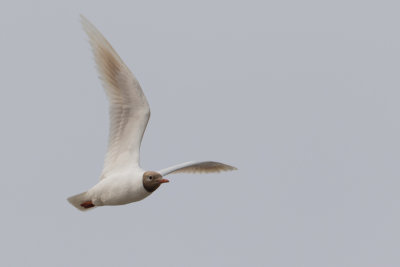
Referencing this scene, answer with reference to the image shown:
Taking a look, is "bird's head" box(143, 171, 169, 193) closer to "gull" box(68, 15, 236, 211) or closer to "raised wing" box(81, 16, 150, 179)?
"gull" box(68, 15, 236, 211)

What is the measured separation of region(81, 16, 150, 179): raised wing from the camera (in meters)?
14.1

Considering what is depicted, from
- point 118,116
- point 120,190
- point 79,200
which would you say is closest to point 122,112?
point 118,116

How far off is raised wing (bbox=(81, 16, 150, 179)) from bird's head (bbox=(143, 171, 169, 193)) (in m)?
0.91

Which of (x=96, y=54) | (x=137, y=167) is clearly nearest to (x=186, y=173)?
(x=137, y=167)

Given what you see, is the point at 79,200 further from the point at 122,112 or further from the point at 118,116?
the point at 122,112

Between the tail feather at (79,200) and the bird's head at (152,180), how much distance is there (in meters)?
1.50

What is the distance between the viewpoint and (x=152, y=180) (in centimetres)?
1309

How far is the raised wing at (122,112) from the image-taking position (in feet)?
46.1

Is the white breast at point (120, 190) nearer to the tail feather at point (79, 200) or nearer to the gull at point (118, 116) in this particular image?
the gull at point (118, 116)

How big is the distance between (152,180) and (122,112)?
1.73 m

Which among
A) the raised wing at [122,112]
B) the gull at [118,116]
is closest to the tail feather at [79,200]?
the gull at [118,116]

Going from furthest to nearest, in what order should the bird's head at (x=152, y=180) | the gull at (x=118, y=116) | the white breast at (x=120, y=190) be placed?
the gull at (x=118, y=116)
the white breast at (x=120, y=190)
the bird's head at (x=152, y=180)

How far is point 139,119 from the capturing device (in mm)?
14078

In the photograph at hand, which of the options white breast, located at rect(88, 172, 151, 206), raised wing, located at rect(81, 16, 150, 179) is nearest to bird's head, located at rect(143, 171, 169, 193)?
white breast, located at rect(88, 172, 151, 206)
